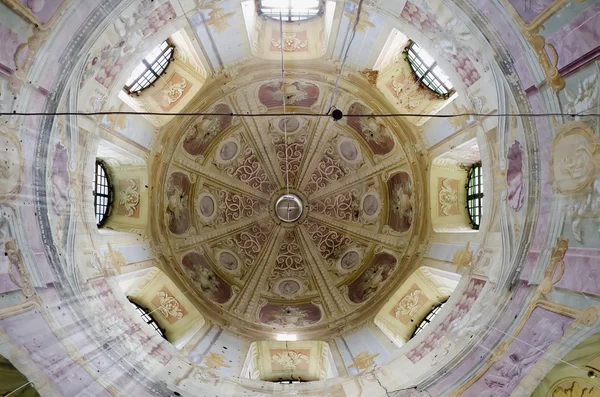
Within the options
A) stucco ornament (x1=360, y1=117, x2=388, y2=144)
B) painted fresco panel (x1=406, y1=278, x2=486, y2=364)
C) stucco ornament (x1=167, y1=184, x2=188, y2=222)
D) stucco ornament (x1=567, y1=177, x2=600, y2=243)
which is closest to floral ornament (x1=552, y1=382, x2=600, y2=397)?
painted fresco panel (x1=406, y1=278, x2=486, y2=364)

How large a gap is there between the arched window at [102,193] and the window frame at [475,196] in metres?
10.6

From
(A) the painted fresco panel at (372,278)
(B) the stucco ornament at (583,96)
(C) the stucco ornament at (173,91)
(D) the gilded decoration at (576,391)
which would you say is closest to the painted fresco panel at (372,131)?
(A) the painted fresco panel at (372,278)

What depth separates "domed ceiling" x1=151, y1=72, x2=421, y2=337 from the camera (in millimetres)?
13609

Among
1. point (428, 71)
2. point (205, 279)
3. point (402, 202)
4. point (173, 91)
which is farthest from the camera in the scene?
point (205, 279)

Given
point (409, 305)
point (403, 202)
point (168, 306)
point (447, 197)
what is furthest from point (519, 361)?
point (168, 306)

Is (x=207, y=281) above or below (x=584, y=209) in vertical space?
above

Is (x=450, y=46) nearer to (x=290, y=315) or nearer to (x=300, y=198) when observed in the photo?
(x=300, y=198)

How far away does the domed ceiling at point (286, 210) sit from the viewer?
44.7 feet

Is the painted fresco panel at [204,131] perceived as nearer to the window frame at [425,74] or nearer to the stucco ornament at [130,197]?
the stucco ornament at [130,197]

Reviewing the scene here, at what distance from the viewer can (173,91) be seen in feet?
39.3

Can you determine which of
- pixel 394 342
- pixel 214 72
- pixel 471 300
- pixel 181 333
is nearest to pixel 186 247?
pixel 181 333

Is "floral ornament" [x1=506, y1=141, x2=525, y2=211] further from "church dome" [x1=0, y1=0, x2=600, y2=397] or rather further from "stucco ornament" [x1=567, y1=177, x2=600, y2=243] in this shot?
"stucco ornament" [x1=567, y1=177, x2=600, y2=243]

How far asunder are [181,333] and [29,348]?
536 centimetres

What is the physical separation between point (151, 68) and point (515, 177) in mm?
9454
